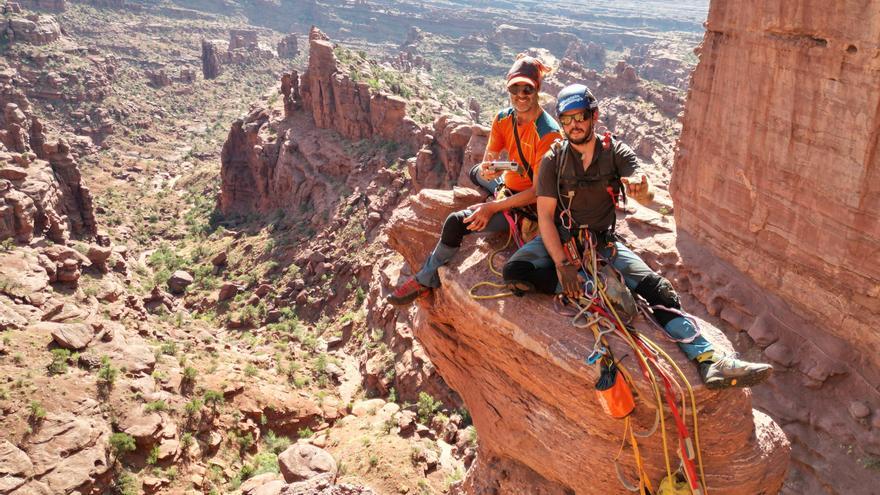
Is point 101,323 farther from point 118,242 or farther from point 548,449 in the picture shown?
point 118,242

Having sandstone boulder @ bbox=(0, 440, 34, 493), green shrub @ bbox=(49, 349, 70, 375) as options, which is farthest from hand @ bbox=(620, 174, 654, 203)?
green shrub @ bbox=(49, 349, 70, 375)

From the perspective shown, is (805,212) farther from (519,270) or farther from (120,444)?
(120,444)

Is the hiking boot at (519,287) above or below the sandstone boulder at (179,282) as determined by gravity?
above

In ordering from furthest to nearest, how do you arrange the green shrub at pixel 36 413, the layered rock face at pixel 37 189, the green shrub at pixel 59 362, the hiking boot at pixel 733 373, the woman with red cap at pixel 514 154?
the layered rock face at pixel 37 189
the green shrub at pixel 59 362
the green shrub at pixel 36 413
the woman with red cap at pixel 514 154
the hiking boot at pixel 733 373

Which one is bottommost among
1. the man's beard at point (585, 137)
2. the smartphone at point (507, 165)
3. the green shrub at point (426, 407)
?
the green shrub at point (426, 407)

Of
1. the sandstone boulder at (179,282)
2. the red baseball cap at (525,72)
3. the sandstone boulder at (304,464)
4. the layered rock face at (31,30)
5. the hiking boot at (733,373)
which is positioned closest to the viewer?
the hiking boot at (733,373)

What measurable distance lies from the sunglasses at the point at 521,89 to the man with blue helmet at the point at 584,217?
87cm

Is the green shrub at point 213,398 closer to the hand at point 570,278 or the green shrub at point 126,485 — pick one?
the green shrub at point 126,485

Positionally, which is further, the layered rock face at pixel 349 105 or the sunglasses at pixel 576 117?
the layered rock face at pixel 349 105

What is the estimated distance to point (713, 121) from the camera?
14.7m

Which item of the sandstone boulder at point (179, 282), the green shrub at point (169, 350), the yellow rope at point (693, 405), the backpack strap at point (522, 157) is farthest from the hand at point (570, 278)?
the sandstone boulder at point (179, 282)

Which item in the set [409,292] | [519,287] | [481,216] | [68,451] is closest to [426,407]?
[68,451]

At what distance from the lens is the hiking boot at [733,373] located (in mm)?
6203

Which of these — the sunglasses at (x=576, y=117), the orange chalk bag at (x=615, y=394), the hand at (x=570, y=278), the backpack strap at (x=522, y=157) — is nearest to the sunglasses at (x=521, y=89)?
the backpack strap at (x=522, y=157)
